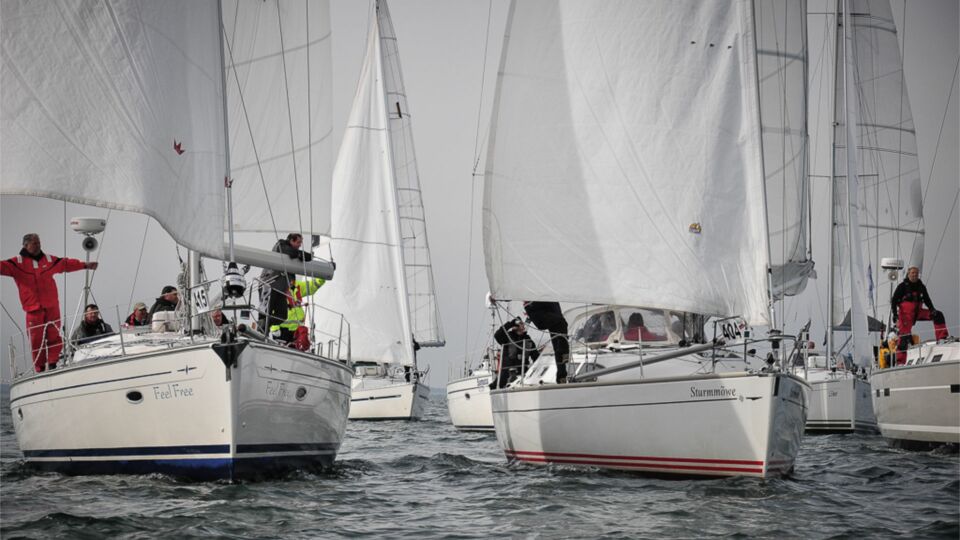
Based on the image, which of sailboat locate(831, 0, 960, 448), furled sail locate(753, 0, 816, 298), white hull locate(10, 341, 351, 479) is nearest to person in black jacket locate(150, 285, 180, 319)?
white hull locate(10, 341, 351, 479)

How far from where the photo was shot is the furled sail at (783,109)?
2181 centimetres

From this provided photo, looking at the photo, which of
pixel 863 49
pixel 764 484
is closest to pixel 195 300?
pixel 764 484

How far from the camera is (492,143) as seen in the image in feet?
47.9

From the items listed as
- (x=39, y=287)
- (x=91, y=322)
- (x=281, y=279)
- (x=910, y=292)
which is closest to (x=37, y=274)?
(x=39, y=287)

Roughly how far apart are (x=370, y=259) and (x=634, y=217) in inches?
615

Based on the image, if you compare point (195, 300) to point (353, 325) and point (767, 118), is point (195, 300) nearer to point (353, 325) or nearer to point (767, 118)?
point (767, 118)

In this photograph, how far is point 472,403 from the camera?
26438mm

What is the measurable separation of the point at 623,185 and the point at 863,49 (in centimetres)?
1483

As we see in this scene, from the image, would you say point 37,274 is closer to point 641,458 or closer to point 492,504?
point 492,504

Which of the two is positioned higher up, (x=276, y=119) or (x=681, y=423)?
(x=276, y=119)

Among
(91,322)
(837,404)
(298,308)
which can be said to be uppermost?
(298,308)

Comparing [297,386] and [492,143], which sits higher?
[492,143]

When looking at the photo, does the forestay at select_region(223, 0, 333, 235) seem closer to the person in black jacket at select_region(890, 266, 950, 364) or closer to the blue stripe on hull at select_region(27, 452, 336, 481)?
the blue stripe on hull at select_region(27, 452, 336, 481)

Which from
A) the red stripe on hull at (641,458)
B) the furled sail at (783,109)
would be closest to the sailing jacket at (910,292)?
the furled sail at (783,109)
